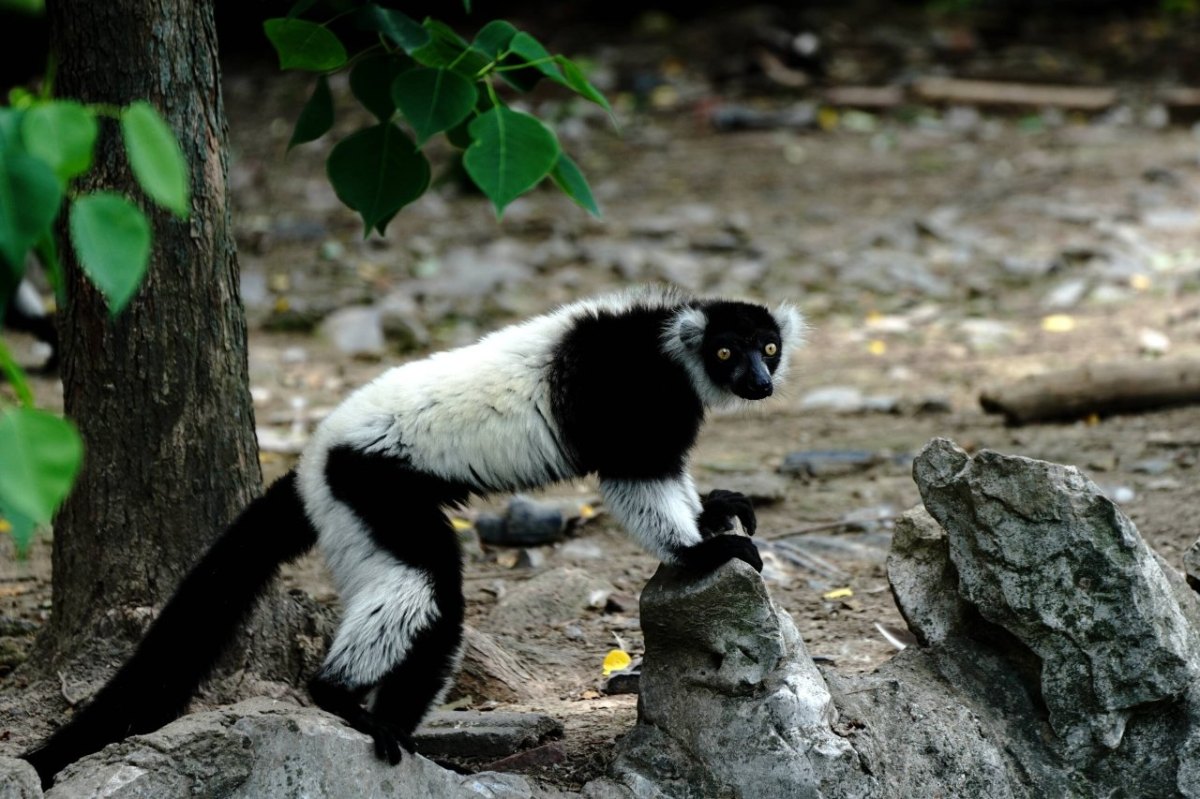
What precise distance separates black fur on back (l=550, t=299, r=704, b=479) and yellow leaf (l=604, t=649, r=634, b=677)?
32.6 inches

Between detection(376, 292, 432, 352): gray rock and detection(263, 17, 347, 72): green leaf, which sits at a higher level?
detection(263, 17, 347, 72): green leaf

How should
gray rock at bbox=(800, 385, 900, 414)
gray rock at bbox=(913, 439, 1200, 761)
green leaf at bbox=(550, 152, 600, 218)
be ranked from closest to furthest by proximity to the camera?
gray rock at bbox=(913, 439, 1200, 761)
green leaf at bbox=(550, 152, 600, 218)
gray rock at bbox=(800, 385, 900, 414)

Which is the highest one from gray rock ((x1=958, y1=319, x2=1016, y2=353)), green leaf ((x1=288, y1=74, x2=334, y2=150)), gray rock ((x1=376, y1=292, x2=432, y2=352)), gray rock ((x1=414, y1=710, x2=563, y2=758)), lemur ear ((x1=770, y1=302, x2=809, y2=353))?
green leaf ((x1=288, y1=74, x2=334, y2=150))

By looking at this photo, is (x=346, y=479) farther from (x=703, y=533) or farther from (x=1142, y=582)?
(x=1142, y=582)

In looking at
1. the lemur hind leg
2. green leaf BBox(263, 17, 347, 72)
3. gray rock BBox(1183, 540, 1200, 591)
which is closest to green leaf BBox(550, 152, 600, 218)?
green leaf BBox(263, 17, 347, 72)

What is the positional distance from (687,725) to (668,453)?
3.10 feet

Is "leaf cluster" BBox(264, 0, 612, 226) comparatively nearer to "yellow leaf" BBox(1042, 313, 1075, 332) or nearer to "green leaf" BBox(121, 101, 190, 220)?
"green leaf" BBox(121, 101, 190, 220)

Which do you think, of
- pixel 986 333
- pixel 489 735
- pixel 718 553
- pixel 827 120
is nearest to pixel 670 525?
pixel 718 553

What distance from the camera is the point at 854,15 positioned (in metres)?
17.1

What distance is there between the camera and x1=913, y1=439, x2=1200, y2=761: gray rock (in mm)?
4004

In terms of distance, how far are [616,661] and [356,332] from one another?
495 centimetres

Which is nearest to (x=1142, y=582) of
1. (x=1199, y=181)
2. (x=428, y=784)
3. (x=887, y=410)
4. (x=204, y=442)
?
(x=428, y=784)

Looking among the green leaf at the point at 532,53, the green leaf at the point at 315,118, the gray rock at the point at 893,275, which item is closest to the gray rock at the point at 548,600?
the green leaf at the point at 315,118

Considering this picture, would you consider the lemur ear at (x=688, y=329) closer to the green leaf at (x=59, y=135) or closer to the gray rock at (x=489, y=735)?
the gray rock at (x=489, y=735)
